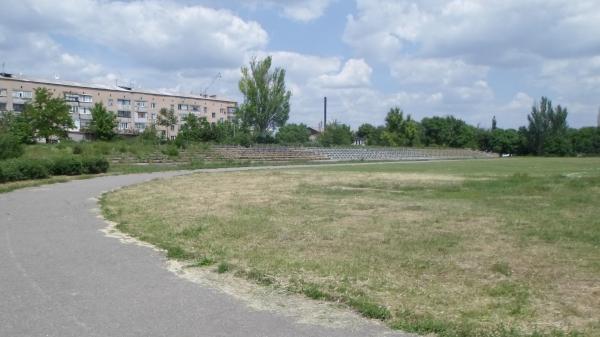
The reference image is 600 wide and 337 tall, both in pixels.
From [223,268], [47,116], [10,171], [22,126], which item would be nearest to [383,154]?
[47,116]

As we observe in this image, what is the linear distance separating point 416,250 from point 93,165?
2664 centimetres

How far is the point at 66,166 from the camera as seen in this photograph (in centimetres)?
2911

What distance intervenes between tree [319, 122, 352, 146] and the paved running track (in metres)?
88.1

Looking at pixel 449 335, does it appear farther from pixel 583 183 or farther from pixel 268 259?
pixel 583 183

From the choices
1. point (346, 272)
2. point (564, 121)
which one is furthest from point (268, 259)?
point (564, 121)

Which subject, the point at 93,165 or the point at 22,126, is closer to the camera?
the point at 93,165

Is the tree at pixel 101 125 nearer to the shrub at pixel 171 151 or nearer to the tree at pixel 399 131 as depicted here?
the shrub at pixel 171 151

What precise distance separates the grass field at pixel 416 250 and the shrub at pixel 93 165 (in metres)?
14.2

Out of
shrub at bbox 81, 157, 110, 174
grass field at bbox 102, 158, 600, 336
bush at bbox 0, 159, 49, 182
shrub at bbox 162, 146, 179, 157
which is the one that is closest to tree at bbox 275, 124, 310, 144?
shrub at bbox 162, 146, 179, 157

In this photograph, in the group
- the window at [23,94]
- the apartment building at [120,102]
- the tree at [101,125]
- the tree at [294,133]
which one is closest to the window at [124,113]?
the apartment building at [120,102]

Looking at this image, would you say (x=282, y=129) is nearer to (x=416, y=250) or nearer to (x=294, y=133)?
(x=294, y=133)

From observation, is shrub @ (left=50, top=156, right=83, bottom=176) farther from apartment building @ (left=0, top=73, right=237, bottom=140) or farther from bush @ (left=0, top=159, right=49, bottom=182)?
apartment building @ (left=0, top=73, right=237, bottom=140)

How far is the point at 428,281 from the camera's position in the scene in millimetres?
7145

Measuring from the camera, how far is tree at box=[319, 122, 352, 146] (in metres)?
101
